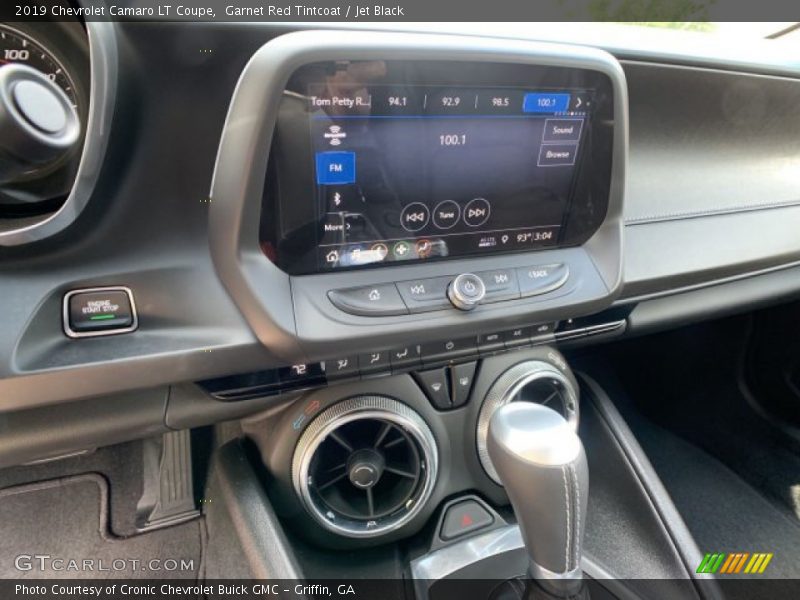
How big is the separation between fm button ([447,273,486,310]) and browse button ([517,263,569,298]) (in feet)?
0.28

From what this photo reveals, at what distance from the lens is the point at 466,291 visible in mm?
811

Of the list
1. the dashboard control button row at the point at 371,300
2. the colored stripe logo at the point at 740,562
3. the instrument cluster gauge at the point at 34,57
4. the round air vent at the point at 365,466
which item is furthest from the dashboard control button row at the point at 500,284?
the colored stripe logo at the point at 740,562

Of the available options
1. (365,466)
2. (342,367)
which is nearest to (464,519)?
(365,466)

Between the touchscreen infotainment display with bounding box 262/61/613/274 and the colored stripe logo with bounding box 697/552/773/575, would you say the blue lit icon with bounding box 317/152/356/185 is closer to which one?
the touchscreen infotainment display with bounding box 262/61/613/274

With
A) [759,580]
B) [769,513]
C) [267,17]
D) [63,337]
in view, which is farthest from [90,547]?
[769,513]

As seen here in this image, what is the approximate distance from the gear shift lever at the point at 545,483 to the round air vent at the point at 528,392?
0.20 m

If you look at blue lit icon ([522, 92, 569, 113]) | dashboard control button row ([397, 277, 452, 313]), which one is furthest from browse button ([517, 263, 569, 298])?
blue lit icon ([522, 92, 569, 113])

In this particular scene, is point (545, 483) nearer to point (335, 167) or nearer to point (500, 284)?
point (500, 284)

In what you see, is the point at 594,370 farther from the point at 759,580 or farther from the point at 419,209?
the point at 419,209

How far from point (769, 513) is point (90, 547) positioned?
1.52 meters

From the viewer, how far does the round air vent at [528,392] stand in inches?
39.2

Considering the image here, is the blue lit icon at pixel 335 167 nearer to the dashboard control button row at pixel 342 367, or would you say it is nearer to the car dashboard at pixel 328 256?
the car dashboard at pixel 328 256

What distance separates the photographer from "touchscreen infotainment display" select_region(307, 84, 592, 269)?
0.73m

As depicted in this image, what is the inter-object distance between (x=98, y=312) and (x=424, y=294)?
43 cm
